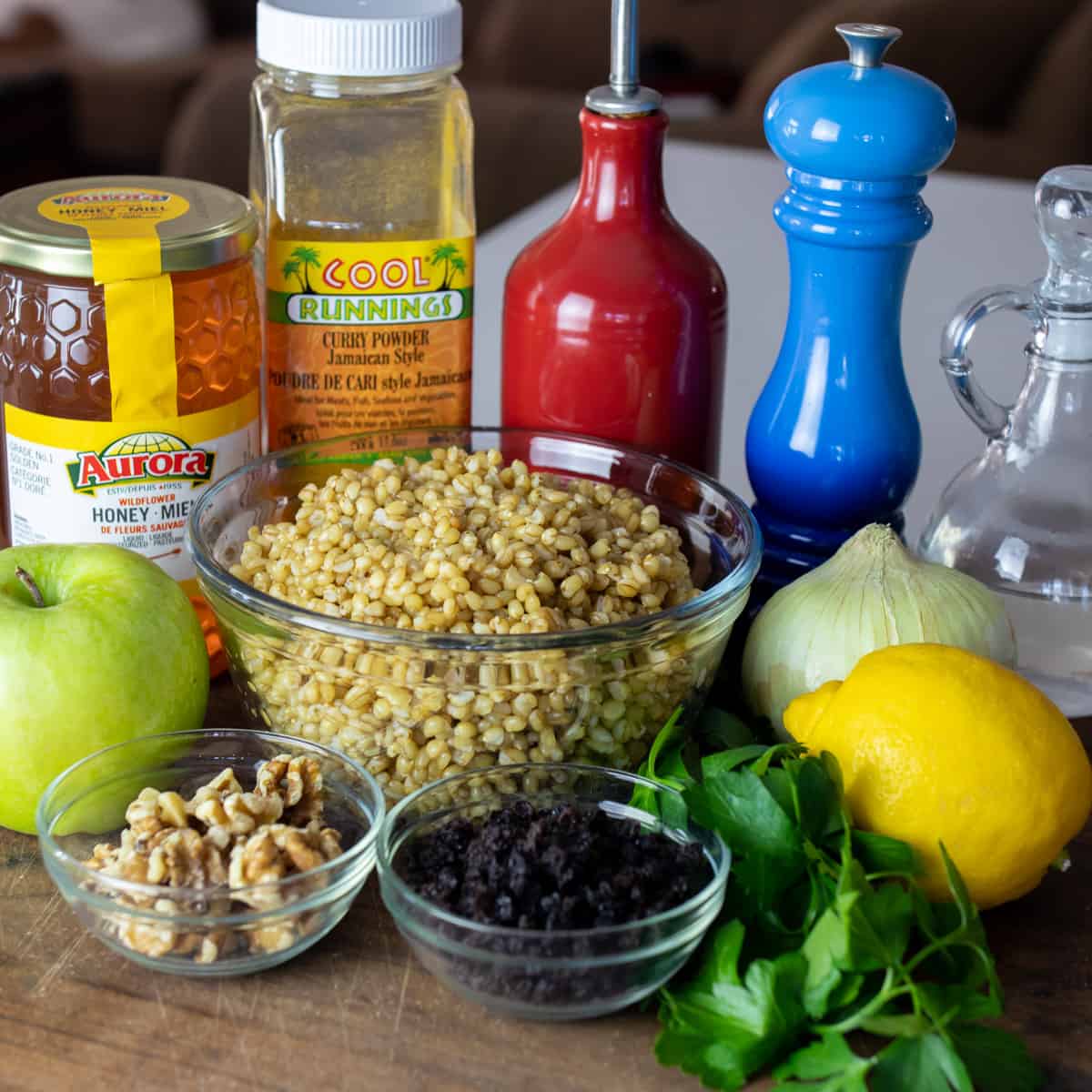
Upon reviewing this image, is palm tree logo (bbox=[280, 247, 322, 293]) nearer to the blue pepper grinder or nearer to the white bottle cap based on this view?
the white bottle cap

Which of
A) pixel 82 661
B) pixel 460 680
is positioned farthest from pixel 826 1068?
pixel 82 661

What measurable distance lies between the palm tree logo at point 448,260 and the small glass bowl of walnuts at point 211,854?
35cm

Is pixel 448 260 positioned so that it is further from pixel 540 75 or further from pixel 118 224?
pixel 540 75

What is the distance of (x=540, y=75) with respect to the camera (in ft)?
12.0

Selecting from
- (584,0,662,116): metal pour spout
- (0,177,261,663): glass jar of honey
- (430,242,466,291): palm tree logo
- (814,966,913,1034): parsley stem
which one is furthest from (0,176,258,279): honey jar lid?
(814,966,913,1034): parsley stem

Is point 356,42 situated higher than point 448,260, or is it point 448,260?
point 356,42

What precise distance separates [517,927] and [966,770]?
0.24 meters

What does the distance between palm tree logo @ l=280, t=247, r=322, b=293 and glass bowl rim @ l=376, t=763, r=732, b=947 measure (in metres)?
0.37

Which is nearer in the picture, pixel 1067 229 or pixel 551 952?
pixel 551 952

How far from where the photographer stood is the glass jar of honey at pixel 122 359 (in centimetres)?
94

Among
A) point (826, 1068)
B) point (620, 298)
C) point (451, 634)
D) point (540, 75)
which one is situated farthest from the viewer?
point (540, 75)

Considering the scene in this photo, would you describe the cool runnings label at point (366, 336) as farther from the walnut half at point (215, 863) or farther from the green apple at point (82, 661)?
the walnut half at point (215, 863)

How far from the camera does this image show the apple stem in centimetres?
89

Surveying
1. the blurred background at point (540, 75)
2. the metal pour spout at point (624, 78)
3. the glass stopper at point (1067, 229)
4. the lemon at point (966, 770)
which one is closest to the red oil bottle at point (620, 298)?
the metal pour spout at point (624, 78)
